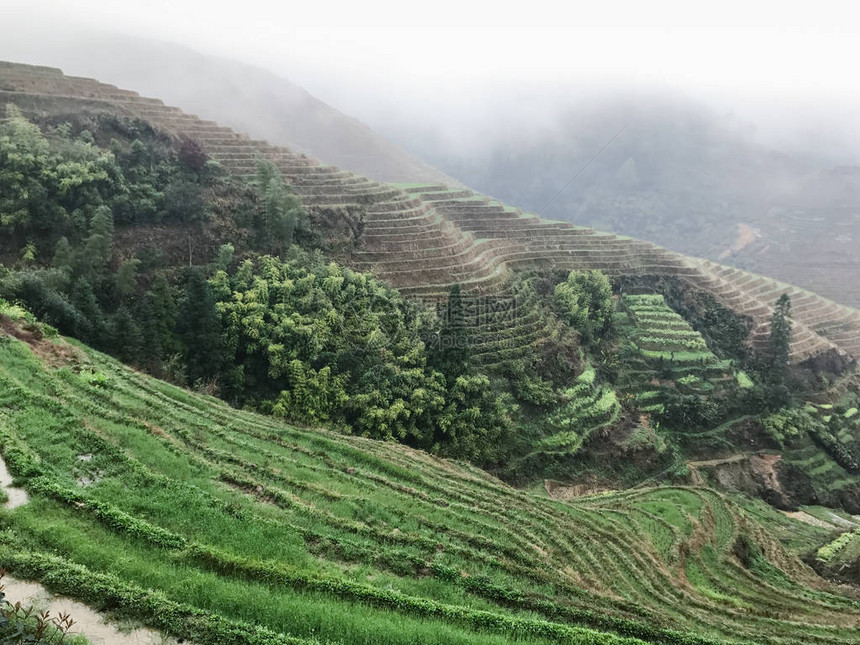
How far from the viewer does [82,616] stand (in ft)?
24.8

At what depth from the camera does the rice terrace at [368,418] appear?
32.2 feet

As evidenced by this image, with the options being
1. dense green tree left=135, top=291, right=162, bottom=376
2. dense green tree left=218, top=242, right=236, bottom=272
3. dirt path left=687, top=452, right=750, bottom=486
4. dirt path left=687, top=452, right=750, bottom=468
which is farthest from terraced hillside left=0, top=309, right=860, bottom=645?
dirt path left=687, top=452, right=750, bottom=468

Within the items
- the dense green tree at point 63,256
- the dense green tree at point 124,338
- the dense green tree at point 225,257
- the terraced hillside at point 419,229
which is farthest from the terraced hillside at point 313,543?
the terraced hillside at point 419,229

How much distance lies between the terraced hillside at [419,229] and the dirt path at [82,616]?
94.1ft

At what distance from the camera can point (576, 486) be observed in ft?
104

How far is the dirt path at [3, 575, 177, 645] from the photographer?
24.2 ft

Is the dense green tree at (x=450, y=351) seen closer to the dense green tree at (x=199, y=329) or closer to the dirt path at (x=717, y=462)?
the dense green tree at (x=199, y=329)

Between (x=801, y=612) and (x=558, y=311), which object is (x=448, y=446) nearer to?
(x=801, y=612)

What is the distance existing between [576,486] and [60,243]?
106ft

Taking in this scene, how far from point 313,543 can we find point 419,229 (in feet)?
113

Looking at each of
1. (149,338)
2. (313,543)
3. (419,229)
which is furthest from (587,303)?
(313,543)

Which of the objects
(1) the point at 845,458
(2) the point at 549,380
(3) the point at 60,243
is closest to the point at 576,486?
(2) the point at 549,380

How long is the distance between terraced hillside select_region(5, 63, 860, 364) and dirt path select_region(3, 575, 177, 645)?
28.7 metres

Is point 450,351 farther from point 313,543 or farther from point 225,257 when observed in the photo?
point 313,543
